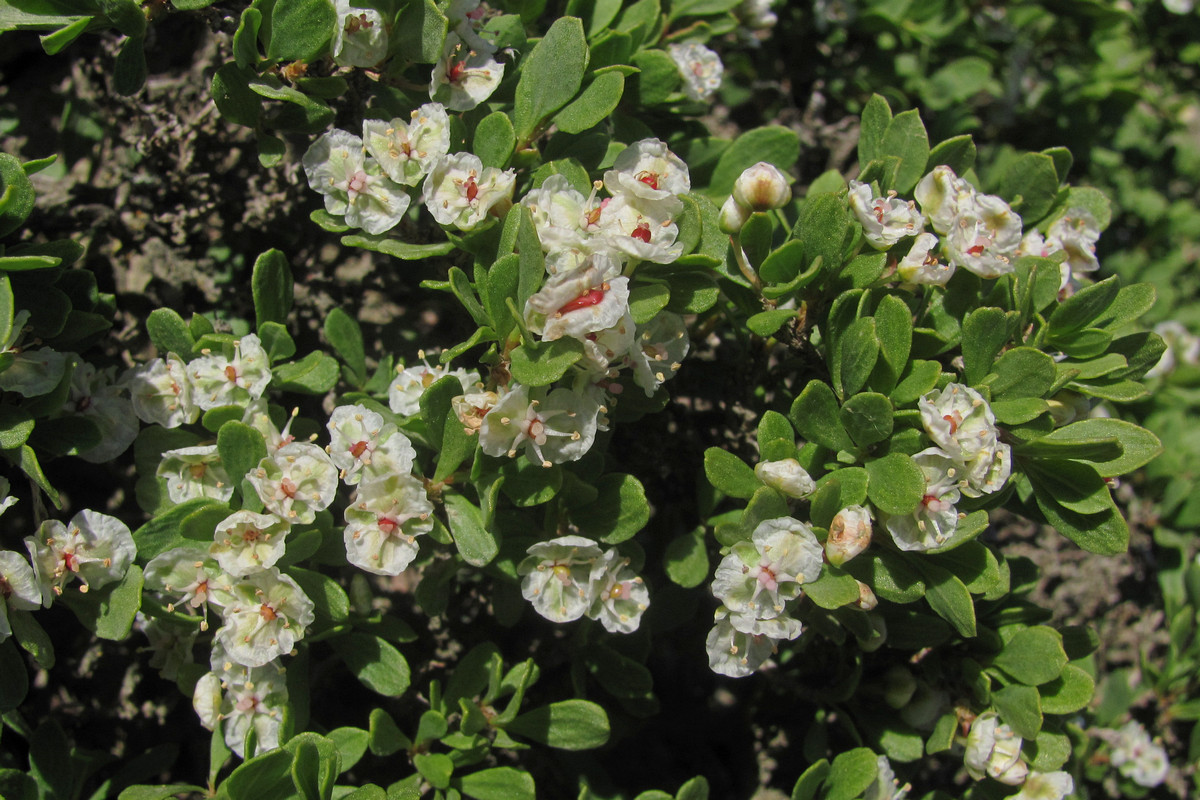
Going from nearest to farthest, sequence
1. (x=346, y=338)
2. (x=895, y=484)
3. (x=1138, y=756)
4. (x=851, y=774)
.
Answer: (x=895, y=484) < (x=851, y=774) < (x=346, y=338) < (x=1138, y=756)

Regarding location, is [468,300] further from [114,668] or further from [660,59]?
[114,668]

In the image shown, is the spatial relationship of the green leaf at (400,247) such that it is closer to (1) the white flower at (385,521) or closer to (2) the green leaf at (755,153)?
(1) the white flower at (385,521)

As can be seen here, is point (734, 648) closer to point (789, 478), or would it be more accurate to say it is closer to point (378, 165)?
point (789, 478)

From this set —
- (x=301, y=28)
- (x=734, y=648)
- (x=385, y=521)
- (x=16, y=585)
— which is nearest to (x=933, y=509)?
(x=734, y=648)

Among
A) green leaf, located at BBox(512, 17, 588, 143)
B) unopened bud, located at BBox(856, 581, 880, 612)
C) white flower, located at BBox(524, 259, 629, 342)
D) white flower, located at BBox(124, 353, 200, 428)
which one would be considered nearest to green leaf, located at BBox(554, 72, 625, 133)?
green leaf, located at BBox(512, 17, 588, 143)

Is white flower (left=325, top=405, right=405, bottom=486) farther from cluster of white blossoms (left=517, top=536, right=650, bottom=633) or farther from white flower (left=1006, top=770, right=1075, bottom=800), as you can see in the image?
white flower (left=1006, top=770, right=1075, bottom=800)
